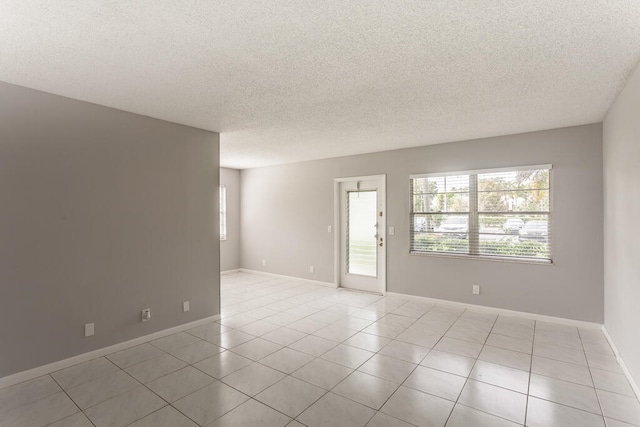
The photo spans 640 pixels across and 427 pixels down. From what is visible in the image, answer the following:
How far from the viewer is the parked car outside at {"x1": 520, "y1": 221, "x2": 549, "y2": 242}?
13.5ft

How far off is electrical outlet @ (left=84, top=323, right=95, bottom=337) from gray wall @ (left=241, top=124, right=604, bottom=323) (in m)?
3.81

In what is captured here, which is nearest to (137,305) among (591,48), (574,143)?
(591,48)

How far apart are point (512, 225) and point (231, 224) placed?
5.54 meters

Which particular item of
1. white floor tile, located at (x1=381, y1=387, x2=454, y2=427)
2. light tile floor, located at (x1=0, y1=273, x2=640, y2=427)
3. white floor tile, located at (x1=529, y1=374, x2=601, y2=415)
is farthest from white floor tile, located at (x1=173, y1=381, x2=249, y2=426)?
white floor tile, located at (x1=529, y1=374, x2=601, y2=415)

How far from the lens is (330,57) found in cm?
227

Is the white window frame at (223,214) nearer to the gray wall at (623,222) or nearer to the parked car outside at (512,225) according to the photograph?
the parked car outside at (512,225)

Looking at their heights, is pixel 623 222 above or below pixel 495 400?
above

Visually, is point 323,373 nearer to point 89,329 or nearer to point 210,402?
point 210,402

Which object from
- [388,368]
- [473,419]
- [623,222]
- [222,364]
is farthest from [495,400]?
[222,364]

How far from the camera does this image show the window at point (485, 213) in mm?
4164

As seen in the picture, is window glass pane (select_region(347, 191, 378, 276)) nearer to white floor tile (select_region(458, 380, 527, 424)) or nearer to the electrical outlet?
white floor tile (select_region(458, 380, 527, 424))

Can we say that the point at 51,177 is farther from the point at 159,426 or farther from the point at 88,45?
the point at 159,426

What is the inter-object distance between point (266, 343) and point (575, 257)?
12.4 feet

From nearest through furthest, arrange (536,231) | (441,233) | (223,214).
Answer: (536,231), (441,233), (223,214)
